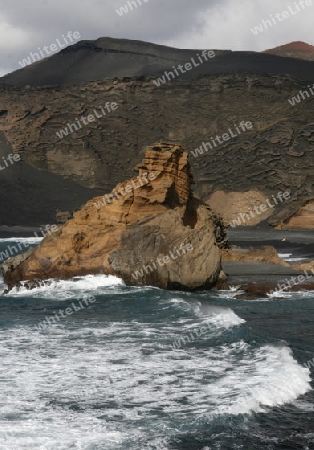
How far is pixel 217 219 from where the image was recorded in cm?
4456

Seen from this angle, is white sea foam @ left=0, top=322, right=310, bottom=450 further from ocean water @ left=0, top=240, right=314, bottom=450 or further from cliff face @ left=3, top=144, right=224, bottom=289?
cliff face @ left=3, top=144, right=224, bottom=289

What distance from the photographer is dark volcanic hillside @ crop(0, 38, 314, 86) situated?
147250mm

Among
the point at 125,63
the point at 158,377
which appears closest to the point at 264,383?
the point at 158,377

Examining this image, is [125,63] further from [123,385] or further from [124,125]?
[123,385]

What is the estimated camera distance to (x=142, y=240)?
1217 inches

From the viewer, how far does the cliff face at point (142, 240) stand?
2919 cm

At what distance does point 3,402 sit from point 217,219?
3242 centimetres

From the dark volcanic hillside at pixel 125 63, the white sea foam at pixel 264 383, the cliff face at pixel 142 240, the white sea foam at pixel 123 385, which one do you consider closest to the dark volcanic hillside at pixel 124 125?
the dark volcanic hillside at pixel 125 63

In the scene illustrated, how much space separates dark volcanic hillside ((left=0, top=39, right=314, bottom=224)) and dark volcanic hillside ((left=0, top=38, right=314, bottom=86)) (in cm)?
1123

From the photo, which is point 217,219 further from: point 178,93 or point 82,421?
point 178,93

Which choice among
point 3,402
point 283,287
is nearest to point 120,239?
point 283,287

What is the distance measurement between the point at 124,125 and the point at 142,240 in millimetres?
101467

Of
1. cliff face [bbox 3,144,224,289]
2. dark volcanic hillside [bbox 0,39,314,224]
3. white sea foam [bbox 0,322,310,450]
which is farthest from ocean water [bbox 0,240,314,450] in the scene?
dark volcanic hillside [bbox 0,39,314,224]

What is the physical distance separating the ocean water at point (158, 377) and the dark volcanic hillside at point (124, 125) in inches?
3398
